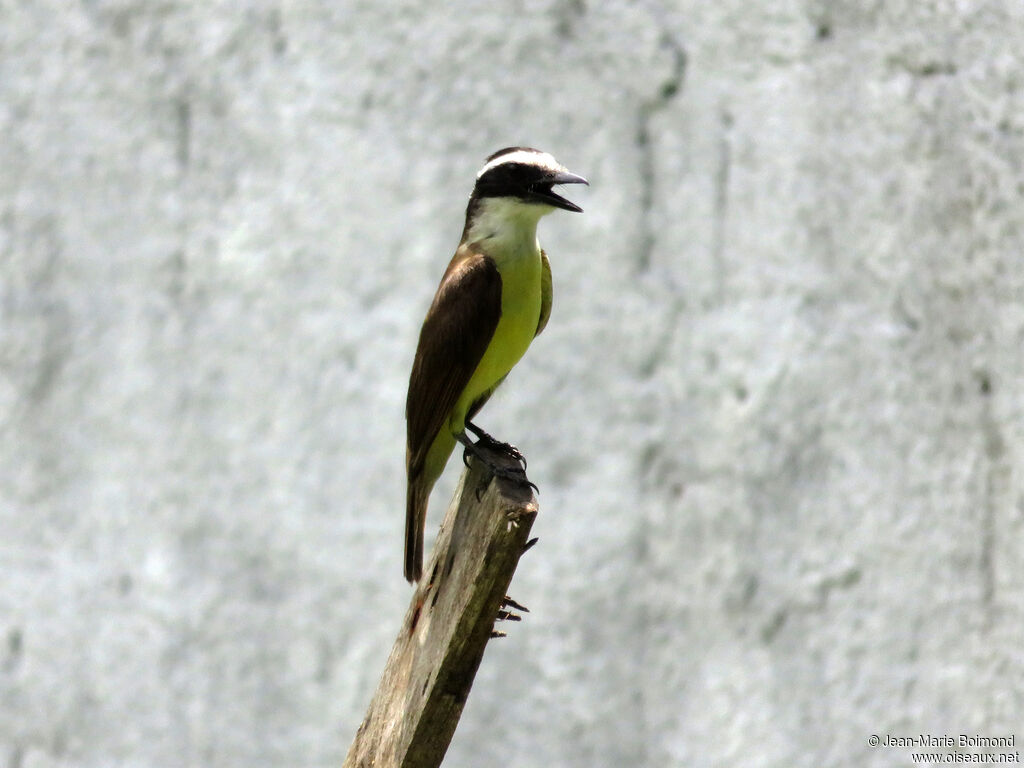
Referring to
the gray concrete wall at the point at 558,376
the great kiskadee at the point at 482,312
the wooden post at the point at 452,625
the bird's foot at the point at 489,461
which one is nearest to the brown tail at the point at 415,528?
the great kiskadee at the point at 482,312

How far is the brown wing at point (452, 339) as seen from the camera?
2.41 meters

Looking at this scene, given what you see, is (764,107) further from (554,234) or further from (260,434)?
→ (260,434)

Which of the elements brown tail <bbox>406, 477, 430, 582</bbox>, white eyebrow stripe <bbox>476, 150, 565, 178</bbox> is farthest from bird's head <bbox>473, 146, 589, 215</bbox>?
brown tail <bbox>406, 477, 430, 582</bbox>

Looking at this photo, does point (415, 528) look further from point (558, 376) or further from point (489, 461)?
point (558, 376)

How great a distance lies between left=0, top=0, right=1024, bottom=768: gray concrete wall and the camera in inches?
149

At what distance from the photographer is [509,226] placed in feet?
8.32

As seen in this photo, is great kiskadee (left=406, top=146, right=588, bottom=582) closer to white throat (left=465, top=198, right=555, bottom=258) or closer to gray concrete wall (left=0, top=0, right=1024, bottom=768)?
white throat (left=465, top=198, right=555, bottom=258)

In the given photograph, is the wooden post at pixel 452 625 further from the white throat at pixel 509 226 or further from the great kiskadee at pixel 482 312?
→ the white throat at pixel 509 226

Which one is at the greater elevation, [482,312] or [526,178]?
[526,178]

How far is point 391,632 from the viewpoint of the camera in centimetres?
396

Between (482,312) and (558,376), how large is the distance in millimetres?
1591

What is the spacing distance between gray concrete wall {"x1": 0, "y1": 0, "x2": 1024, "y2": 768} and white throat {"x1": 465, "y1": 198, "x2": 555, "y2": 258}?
4.66ft

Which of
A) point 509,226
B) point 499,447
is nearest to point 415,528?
point 499,447

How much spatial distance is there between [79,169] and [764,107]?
8.10 feet
